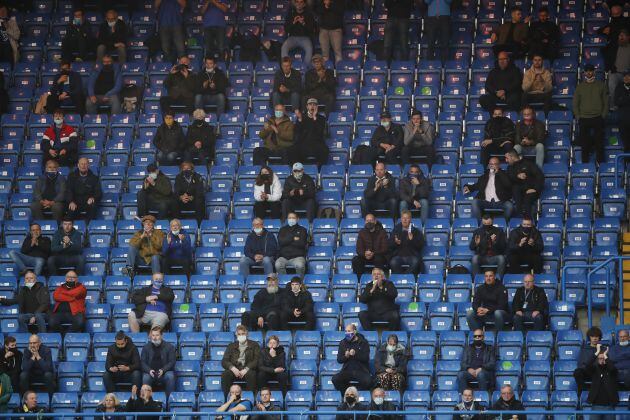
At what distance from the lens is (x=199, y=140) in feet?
100

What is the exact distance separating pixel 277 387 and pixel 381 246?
10.4ft

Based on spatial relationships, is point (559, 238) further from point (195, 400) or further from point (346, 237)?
point (195, 400)

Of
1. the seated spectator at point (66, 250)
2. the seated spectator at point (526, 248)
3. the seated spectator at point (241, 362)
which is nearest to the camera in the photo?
the seated spectator at point (241, 362)

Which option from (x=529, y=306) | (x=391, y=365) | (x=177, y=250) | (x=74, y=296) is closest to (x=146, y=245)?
(x=177, y=250)

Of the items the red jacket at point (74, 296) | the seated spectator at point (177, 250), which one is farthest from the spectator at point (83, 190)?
the red jacket at point (74, 296)

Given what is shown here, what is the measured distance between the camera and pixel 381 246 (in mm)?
27703

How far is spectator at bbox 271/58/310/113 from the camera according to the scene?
103 feet

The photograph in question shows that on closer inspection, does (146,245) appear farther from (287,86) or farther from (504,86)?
(504,86)

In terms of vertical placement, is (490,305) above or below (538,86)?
below

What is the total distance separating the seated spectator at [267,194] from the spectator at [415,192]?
2.09m

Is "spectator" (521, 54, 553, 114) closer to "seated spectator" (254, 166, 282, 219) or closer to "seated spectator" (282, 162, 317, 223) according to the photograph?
"seated spectator" (282, 162, 317, 223)

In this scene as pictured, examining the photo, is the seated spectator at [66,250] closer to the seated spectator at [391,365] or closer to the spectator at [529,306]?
the seated spectator at [391,365]

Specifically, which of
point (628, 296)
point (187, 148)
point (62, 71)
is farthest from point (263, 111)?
point (628, 296)

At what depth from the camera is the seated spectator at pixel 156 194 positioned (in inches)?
1153
